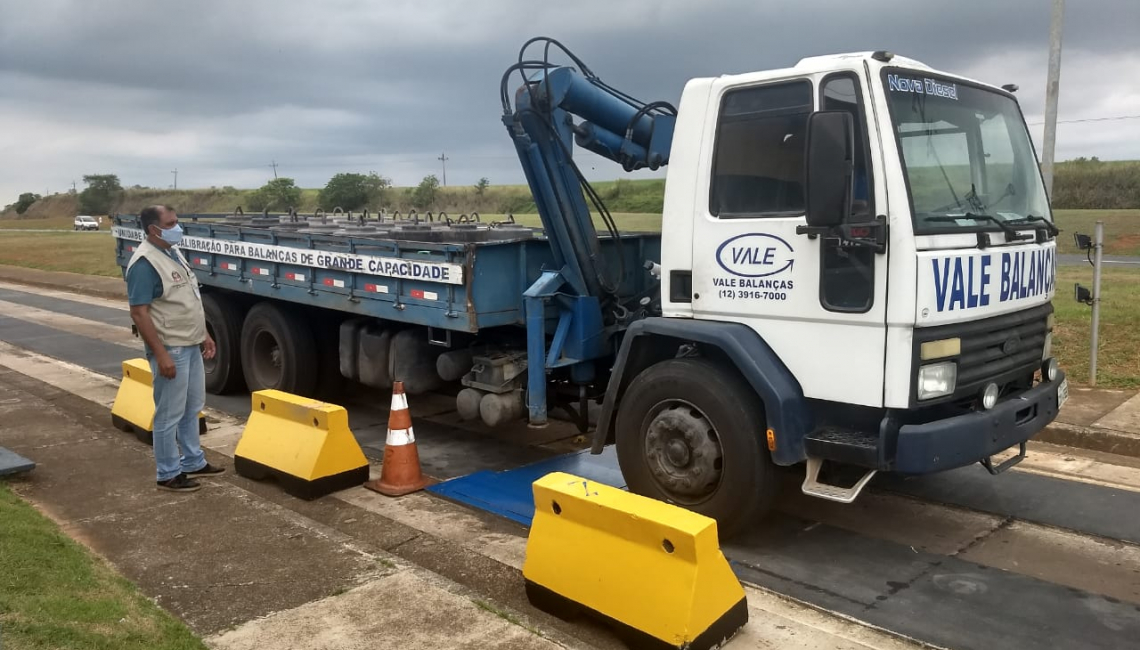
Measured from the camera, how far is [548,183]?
6.09 metres

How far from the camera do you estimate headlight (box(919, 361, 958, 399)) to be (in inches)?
166

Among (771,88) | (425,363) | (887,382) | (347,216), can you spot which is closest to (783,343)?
(887,382)

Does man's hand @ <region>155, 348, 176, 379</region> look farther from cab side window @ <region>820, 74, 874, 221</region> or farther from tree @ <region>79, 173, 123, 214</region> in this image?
tree @ <region>79, 173, 123, 214</region>

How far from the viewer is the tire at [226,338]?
29.4ft

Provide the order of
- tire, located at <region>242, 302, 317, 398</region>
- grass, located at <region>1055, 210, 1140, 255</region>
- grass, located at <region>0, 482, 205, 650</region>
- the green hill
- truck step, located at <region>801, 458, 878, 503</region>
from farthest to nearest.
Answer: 1. the green hill
2. grass, located at <region>1055, 210, 1140, 255</region>
3. tire, located at <region>242, 302, 317, 398</region>
4. truck step, located at <region>801, 458, 878, 503</region>
5. grass, located at <region>0, 482, 205, 650</region>

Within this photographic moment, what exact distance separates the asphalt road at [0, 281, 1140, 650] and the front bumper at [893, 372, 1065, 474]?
649 millimetres

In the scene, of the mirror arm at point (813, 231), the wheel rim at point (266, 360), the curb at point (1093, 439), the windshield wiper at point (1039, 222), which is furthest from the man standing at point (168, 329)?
the curb at point (1093, 439)

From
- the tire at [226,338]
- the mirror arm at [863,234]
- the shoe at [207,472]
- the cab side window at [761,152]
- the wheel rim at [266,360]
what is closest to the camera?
the mirror arm at [863,234]

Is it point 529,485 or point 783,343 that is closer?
point 783,343

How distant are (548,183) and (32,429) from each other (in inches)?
199

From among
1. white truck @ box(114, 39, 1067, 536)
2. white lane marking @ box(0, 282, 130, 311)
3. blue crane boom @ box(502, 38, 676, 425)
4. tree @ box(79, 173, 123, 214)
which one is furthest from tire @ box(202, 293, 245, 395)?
tree @ box(79, 173, 123, 214)

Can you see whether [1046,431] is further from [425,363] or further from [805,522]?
[425,363]

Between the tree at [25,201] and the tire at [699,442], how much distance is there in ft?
407

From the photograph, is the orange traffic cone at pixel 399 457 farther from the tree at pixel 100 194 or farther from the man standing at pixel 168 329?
the tree at pixel 100 194
